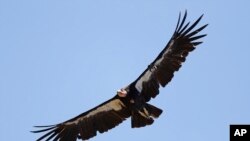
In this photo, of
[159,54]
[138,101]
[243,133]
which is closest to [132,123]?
[138,101]

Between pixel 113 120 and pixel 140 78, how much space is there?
1.82 meters

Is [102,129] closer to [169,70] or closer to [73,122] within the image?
[73,122]

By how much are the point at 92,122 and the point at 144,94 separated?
224cm

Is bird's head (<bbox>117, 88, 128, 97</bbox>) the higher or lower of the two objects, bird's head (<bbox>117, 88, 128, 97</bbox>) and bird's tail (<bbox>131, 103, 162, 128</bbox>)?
the higher

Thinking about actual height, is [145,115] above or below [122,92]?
below

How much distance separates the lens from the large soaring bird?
28094mm

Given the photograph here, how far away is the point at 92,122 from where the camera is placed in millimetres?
29219

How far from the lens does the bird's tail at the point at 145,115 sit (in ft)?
91.6

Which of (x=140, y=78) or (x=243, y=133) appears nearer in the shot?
(x=243, y=133)

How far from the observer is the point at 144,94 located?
28.3m

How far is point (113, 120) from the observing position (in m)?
29.0

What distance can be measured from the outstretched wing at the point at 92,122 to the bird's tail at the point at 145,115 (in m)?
0.82

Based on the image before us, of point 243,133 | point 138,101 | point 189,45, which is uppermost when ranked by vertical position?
point 189,45

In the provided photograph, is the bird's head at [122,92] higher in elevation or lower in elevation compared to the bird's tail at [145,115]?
higher
